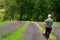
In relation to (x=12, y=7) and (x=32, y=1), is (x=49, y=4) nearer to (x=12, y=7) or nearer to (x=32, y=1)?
(x=32, y=1)

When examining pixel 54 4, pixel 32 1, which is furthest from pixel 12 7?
pixel 54 4

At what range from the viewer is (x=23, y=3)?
305ft

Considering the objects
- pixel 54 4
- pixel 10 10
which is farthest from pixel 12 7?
pixel 54 4

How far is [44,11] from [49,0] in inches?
187

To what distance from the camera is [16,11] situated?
297 feet

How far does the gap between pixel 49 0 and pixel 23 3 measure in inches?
356

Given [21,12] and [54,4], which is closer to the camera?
[54,4]

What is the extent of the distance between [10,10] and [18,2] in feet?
14.8

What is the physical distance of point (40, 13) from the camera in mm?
88062

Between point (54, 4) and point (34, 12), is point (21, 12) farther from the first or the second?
point (54, 4)

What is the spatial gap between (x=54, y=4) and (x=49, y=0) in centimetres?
481

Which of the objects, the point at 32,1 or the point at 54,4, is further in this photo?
the point at 32,1

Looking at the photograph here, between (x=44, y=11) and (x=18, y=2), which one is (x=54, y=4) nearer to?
(x=44, y=11)

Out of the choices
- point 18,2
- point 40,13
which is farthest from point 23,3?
point 40,13
